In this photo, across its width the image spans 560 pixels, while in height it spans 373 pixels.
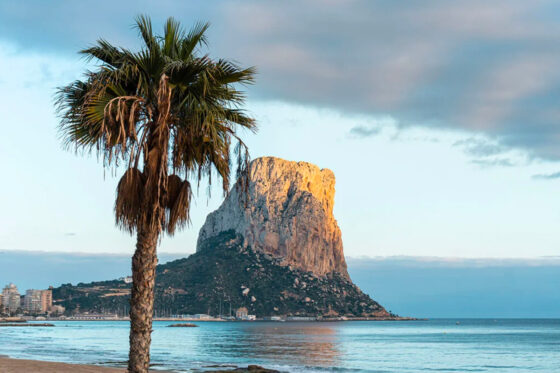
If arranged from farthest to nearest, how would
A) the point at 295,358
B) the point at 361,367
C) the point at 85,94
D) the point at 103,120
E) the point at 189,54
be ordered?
the point at 295,358 < the point at 361,367 < the point at 189,54 < the point at 85,94 < the point at 103,120

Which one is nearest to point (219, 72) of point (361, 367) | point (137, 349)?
point (137, 349)

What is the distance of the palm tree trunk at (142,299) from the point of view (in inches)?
480

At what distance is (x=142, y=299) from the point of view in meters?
12.3

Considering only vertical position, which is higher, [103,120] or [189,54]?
[189,54]

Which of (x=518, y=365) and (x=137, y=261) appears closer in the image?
(x=137, y=261)

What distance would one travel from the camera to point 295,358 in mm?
60031

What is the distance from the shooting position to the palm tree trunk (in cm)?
1220

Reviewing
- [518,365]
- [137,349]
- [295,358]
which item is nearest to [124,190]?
[137,349]

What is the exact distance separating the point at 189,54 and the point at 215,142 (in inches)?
81.0

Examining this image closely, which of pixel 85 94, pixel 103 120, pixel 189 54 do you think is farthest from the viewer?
pixel 189 54

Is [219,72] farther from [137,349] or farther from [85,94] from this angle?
[137,349]

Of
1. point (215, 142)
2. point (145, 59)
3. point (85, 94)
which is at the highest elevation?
point (145, 59)

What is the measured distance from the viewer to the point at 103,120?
1169 centimetres

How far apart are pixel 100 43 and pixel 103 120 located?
245 cm
